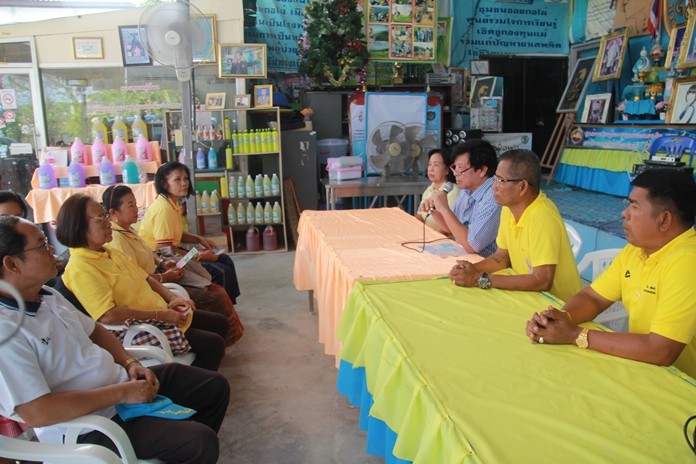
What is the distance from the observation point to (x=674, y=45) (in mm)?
5375

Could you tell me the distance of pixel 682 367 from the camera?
60.4 inches

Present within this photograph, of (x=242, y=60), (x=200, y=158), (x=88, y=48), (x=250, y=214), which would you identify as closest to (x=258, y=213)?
(x=250, y=214)

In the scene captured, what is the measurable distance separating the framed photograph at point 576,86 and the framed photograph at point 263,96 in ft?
13.3

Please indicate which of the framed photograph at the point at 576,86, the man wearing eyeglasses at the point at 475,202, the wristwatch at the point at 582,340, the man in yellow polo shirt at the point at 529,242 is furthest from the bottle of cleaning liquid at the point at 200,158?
the framed photograph at the point at 576,86

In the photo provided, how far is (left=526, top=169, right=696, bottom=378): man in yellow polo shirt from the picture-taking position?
4.37 feet

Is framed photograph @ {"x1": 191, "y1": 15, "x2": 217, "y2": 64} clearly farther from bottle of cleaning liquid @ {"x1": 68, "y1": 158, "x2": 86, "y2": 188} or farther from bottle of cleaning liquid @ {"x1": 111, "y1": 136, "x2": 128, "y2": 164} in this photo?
bottle of cleaning liquid @ {"x1": 68, "y1": 158, "x2": 86, "y2": 188}

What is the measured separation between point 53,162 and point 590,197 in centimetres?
572

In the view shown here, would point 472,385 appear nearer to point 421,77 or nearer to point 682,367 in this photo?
point 682,367

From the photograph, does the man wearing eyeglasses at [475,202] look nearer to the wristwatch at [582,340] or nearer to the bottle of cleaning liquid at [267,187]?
the wristwatch at [582,340]

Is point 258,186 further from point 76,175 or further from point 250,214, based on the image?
point 76,175

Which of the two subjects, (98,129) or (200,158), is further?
(200,158)

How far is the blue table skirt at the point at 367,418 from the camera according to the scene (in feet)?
4.58

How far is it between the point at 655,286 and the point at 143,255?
2.27 metres

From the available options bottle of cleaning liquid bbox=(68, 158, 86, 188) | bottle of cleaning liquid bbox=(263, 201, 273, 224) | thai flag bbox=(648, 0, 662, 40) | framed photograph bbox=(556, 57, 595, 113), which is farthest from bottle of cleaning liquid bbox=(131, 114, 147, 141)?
thai flag bbox=(648, 0, 662, 40)
